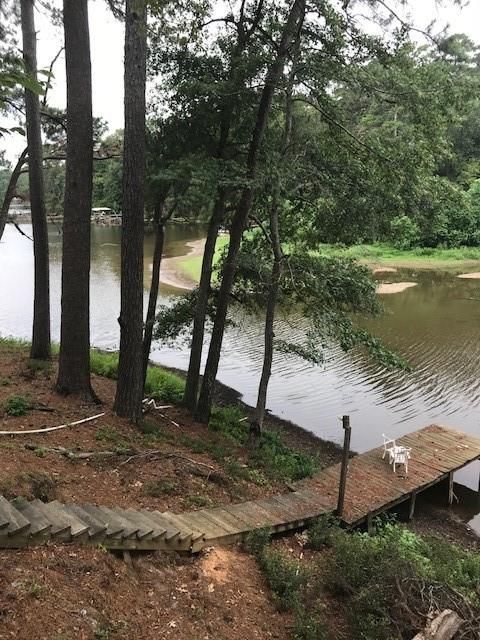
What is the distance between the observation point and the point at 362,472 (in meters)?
9.91

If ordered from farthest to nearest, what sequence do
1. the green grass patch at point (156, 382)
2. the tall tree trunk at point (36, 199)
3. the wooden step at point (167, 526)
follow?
the green grass patch at point (156, 382) → the tall tree trunk at point (36, 199) → the wooden step at point (167, 526)

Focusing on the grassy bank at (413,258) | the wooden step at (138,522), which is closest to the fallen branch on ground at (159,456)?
the wooden step at (138,522)

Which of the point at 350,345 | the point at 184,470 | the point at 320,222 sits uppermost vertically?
the point at 320,222

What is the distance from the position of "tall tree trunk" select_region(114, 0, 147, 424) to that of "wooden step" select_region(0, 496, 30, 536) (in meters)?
4.82

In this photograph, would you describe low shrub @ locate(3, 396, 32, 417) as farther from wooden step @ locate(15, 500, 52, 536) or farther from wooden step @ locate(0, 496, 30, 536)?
wooden step @ locate(0, 496, 30, 536)

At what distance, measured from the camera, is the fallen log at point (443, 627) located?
13.9 feet

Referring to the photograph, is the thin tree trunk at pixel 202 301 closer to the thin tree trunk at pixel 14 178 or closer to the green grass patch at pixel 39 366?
the green grass patch at pixel 39 366

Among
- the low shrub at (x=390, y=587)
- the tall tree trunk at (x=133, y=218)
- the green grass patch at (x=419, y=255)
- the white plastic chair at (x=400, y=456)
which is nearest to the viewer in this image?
the low shrub at (x=390, y=587)

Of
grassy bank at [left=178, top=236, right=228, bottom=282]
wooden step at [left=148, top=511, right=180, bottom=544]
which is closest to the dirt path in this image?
grassy bank at [left=178, top=236, right=228, bottom=282]

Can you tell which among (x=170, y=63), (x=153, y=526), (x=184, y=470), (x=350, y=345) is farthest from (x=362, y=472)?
(x=170, y=63)

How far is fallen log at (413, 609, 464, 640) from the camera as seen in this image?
4.25m

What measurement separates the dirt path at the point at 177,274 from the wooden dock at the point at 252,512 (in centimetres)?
2008

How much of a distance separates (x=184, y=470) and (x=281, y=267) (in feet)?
12.9

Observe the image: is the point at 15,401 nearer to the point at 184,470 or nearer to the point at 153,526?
the point at 184,470
